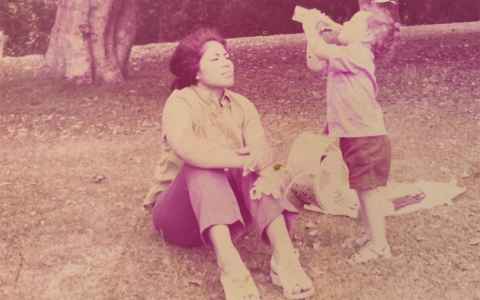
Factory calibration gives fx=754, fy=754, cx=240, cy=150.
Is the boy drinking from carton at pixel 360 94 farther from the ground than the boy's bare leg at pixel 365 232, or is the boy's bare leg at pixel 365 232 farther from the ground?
the boy drinking from carton at pixel 360 94

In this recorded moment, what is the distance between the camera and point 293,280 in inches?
146

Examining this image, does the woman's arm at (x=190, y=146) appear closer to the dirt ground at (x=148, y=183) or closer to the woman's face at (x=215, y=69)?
the woman's face at (x=215, y=69)

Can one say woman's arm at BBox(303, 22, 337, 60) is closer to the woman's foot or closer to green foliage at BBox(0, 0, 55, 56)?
the woman's foot

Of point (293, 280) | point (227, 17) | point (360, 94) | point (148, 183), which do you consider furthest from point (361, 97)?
point (227, 17)

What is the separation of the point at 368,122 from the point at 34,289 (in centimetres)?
199

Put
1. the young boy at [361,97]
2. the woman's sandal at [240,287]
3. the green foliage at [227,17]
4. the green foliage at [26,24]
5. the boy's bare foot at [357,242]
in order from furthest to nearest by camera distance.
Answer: the green foliage at [227,17]
the green foliage at [26,24]
the boy's bare foot at [357,242]
the young boy at [361,97]
the woman's sandal at [240,287]

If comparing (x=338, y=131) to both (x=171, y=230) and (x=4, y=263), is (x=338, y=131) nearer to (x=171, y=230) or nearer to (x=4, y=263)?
(x=171, y=230)

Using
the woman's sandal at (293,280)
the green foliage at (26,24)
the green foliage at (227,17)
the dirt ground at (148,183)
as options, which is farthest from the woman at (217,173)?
the green foliage at (227,17)

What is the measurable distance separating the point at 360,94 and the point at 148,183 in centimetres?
229

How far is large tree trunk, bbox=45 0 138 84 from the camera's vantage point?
866cm

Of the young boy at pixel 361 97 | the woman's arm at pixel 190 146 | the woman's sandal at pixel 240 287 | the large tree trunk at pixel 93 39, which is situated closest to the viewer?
the woman's sandal at pixel 240 287

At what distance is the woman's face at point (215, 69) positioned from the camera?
4.03 m

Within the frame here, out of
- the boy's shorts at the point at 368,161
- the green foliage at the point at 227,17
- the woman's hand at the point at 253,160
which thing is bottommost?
the green foliage at the point at 227,17

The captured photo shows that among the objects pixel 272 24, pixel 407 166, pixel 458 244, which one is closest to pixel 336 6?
pixel 272 24
